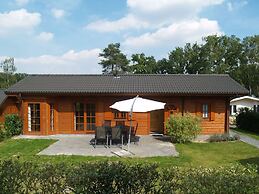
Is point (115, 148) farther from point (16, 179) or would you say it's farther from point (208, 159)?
point (16, 179)

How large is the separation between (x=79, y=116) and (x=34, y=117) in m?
2.77

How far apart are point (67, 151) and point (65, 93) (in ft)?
20.6

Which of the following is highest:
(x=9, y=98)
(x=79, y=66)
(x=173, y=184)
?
(x=79, y=66)

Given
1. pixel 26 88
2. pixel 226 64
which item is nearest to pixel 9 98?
pixel 26 88

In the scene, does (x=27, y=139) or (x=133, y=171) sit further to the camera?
(x=27, y=139)

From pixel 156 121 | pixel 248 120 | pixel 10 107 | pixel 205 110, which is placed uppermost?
pixel 10 107

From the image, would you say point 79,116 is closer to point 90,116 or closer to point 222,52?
point 90,116

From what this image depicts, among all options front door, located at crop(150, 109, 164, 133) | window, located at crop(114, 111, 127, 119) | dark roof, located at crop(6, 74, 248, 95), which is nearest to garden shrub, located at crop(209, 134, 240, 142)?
dark roof, located at crop(6, 74, 248, 95)

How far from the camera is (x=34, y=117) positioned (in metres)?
19.7

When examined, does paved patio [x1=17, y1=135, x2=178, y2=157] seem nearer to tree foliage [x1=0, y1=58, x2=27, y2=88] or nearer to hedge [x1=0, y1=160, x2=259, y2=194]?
hedge [x1=0, y1=160, x2=259, y2=194]

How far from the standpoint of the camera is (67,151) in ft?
46.6

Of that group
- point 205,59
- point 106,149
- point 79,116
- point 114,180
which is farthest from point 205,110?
point 205,59

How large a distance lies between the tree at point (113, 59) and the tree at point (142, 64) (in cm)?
173

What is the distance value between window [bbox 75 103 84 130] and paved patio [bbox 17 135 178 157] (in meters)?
2.02
